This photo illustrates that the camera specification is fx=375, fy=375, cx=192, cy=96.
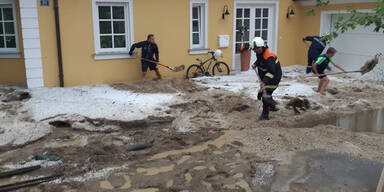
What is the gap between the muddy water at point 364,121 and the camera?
306 inches

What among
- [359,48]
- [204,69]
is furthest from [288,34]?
[204,69]

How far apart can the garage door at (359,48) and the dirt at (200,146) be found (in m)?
3.35

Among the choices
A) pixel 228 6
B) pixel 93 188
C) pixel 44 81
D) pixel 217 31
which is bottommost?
pixel 93 188

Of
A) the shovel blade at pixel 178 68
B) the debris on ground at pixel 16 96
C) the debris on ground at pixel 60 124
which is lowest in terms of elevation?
the debris on ground at pixel 60 124

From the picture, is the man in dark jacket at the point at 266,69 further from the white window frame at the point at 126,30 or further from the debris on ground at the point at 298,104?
the white window frame at the point at 126,30

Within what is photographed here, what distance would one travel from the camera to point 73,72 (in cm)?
1046

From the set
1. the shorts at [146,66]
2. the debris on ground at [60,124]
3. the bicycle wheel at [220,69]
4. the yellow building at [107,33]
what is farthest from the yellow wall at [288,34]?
the debris on ground at [60,124]

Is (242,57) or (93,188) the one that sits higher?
(242,57)

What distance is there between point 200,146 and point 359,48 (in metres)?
8.91

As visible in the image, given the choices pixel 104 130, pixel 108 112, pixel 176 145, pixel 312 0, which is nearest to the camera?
A: pixel 176 145

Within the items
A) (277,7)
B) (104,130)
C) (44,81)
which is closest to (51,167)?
(104,130)

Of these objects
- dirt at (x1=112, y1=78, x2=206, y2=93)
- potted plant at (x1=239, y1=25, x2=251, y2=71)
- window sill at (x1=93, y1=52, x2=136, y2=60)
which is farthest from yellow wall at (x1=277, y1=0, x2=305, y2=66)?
window sill at (x1=93, y1=52, x2=136, y2=60)

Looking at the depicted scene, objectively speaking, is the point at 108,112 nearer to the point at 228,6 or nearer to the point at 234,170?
the point at 234,170

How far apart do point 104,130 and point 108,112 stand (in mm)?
949
